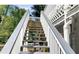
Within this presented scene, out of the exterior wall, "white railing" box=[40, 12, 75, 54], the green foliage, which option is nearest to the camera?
"white railing" box=[40, 12, 75, 54]

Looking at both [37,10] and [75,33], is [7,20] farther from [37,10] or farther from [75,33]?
[75,33]

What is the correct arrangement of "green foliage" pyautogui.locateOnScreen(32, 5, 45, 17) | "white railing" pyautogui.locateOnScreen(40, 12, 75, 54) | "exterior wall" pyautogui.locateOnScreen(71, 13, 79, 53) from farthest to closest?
"green foliage" pyautogui.locateOnScreen(32, 5, 45, 17) → "exterior wall" pyautogui.locateOnScreen(71, 13, 79, 53) → "white railing" pyautogui.locateOnScreen(40, 12, 75, 54)

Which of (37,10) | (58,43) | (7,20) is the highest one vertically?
(37,10)

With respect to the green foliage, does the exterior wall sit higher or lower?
lower

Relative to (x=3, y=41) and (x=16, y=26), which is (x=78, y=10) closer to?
(x=16, y=26)

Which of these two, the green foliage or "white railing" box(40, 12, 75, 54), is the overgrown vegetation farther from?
"white railing" box(40, 12, 75, 54)

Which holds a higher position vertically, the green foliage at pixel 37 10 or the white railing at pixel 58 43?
the green foliage at pixel 37 10

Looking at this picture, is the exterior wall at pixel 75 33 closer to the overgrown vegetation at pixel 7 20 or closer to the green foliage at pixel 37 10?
the green foliage at pixel 37 10

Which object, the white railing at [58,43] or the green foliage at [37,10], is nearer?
the white railing at [58,43]

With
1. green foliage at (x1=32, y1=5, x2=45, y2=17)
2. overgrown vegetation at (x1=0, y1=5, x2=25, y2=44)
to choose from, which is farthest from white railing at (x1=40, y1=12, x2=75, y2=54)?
overgrown vegetation at (x1=0, y1=5, x2=25, y2=44)

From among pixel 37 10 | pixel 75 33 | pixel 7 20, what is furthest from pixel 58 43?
pixel 7 20

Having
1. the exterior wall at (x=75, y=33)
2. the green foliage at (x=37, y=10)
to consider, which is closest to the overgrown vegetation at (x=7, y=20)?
the green foliage at (x=37, y=10)

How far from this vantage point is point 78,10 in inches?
83.7

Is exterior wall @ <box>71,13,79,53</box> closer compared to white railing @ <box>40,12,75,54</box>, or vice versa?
white railing @ <box>40,12,75,54</box>
